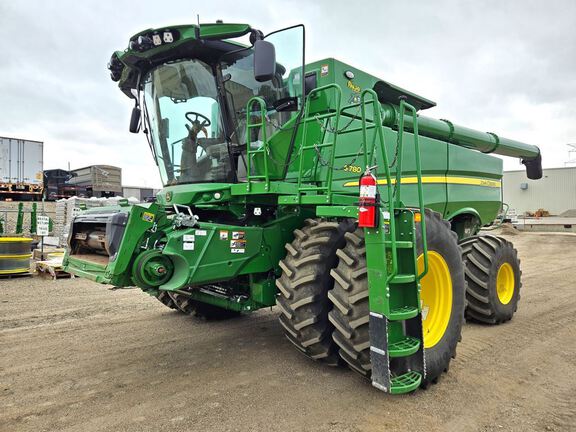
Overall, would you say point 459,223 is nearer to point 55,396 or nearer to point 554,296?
point 554,296

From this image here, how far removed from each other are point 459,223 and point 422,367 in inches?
131

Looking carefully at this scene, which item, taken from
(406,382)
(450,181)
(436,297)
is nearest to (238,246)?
(406,382)

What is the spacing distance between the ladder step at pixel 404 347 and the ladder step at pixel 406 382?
0.18 meters

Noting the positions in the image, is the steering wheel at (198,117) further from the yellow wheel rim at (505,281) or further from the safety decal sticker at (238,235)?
the yellow wheel rim at (505,281)

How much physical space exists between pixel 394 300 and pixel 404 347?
0.34 metres

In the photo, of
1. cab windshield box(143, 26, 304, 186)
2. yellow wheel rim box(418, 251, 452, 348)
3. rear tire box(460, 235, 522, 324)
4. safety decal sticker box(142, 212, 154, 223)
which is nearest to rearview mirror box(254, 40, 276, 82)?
cab windshield box(143, 26, 304, 186)

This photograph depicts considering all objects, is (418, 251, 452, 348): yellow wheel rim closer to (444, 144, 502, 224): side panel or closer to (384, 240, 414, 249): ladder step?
(384, 240, 414, 249): ladder step

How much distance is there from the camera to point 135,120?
4461 mm

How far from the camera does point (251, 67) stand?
392 cm

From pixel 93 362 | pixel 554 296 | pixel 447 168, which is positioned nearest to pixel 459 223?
pixel 447 168

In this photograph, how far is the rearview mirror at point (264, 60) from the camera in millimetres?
3324

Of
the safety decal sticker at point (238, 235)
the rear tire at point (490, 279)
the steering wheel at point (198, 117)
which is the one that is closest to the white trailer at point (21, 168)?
the steering wheel at point (198, 117)

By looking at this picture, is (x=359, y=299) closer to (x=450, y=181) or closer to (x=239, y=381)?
→ (x=239, y=381)

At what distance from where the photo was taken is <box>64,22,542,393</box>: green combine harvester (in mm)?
3168
